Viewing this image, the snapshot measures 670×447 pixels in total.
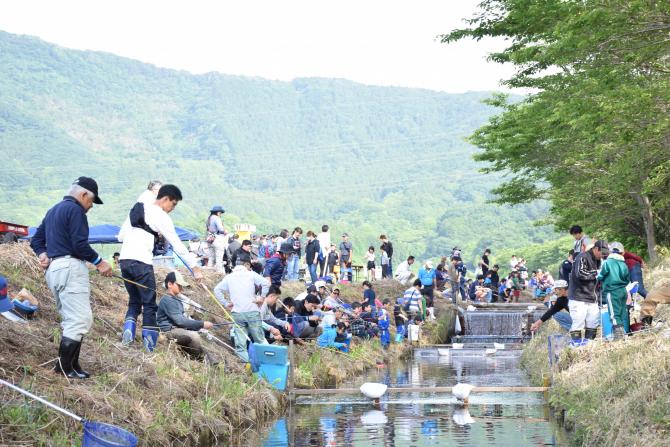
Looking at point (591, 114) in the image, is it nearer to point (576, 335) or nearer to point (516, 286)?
point (576, 335)

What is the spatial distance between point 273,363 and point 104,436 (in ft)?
21.8

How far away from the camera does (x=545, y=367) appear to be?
59.3 ft

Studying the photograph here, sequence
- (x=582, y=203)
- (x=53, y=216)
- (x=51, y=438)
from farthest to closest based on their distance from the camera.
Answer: (x=582, y=203) → (x=53, y=216) → (x=51, y=438)

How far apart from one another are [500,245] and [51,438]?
132 metres

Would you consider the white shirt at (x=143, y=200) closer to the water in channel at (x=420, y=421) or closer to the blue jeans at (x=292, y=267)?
the water in channel at (x=420, y=421)

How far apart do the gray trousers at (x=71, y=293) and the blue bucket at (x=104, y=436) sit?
1.54 m

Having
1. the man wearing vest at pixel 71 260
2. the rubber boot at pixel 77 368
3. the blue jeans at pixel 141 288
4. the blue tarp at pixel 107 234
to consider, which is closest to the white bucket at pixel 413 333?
the blue tarp at pixel 107 234

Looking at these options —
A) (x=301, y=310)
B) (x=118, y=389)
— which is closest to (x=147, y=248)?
(x=118, y=389)

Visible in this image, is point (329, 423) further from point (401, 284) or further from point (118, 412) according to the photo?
point (401, 284)

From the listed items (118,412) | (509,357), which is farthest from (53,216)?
(509,357)

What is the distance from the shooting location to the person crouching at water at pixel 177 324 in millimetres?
14617

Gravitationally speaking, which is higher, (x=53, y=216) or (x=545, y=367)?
(x=53, y=216)

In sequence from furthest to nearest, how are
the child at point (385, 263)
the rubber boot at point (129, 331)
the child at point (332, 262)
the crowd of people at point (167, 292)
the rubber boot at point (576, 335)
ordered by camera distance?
the child at point (385, 263)
the child at point (332, 262)
the rubber boot at point (576, 335)
the rubber boot at point (129, 331)
the crowd of people at point (167, 292)

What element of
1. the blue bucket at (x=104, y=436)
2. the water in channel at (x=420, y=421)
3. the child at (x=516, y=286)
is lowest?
the water in channel at (x=420, y=421)
